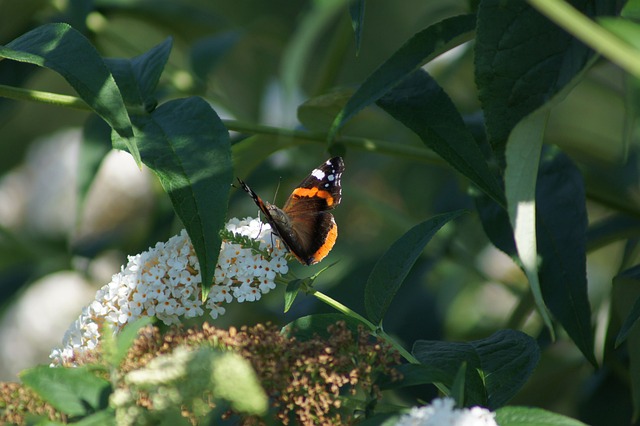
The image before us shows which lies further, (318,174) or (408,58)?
(318,174)

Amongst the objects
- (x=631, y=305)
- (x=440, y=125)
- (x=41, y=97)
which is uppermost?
(x=41, y=97)

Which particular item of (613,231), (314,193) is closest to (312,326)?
(314,193)

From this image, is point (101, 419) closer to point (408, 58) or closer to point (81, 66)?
point (81, 66)

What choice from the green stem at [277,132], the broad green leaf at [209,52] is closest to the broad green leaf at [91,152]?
the broad green leaf at [209,52]

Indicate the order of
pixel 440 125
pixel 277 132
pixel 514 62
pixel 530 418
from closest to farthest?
pixel 530 418 < pixel 514 62 < pixel 440 125 < pixel 277 132

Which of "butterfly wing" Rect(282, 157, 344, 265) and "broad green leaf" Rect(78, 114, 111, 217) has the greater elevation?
"broad green leaf" Rect(78, 114, 111, 217)

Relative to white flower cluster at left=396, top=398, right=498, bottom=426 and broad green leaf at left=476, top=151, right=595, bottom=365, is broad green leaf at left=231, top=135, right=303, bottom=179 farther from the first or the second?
white flower cluster at left=396, top=398, right=498, bottom=426

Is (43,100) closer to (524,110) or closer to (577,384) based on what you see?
(524,110)

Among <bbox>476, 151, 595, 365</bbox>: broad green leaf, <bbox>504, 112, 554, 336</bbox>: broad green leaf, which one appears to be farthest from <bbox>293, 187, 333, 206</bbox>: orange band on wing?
<bbox>504, 112, 554, 336</bbox>: broad green leaf
